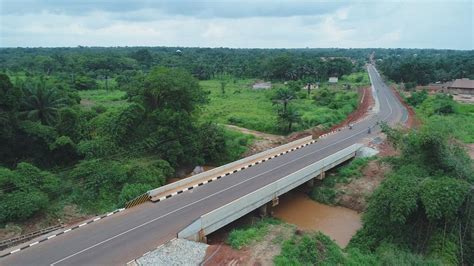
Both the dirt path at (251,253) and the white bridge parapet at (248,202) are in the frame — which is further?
the white bridge parapet at (248,202)

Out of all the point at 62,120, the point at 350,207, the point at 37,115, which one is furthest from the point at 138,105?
the point at 350,207

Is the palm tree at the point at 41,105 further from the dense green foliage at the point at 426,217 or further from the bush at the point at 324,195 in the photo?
the dense green foliage at the point at 426,217

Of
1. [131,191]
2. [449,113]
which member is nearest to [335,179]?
[131,191]

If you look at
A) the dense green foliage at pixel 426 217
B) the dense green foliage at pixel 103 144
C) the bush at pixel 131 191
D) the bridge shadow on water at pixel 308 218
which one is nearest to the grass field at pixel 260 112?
the dense green foliage at pixel 103 144

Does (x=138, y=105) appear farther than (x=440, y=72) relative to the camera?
No

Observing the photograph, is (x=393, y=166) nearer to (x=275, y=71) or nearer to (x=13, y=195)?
(x=13, y=195)

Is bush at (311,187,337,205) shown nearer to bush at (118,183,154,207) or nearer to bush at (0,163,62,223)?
bush at (118,183,154,207)

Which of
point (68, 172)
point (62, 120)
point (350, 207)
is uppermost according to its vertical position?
point (62, 120)
